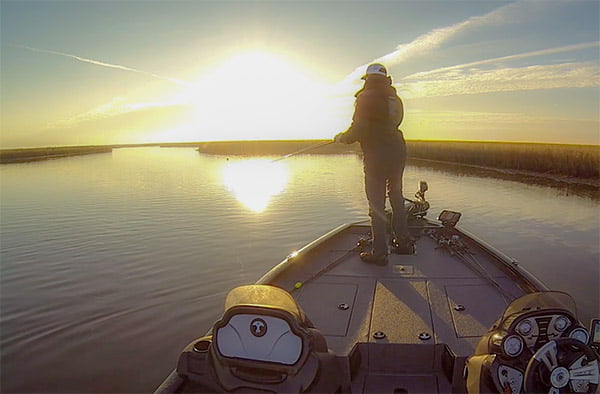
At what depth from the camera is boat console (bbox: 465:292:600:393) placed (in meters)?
2.19

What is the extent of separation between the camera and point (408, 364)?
11.5 feet

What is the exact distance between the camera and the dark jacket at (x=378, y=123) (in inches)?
211

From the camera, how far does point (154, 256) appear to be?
11.5 meters

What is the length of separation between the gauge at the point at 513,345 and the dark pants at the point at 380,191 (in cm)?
313

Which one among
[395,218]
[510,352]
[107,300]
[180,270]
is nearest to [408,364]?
[510,352]

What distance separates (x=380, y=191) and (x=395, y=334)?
2.27 meters

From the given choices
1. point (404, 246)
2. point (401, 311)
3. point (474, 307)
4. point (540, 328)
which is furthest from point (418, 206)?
point (540, 328)

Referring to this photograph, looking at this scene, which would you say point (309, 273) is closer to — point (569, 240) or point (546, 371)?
point (546, 371)

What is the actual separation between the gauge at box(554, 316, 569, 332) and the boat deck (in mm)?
940

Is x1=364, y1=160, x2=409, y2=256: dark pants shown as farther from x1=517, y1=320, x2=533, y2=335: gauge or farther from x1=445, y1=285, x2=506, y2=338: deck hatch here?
x1=517, y1=320, x2=533, y2=335: gauge

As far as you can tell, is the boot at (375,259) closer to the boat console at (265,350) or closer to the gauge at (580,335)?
the boat console at (265,350)

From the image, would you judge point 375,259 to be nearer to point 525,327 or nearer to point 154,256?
point 525,327

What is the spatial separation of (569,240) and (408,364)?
1321cm

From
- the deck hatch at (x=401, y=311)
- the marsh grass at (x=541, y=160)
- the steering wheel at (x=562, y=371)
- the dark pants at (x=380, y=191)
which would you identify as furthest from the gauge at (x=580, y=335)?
the marsh grass at (x=541, y=160)
